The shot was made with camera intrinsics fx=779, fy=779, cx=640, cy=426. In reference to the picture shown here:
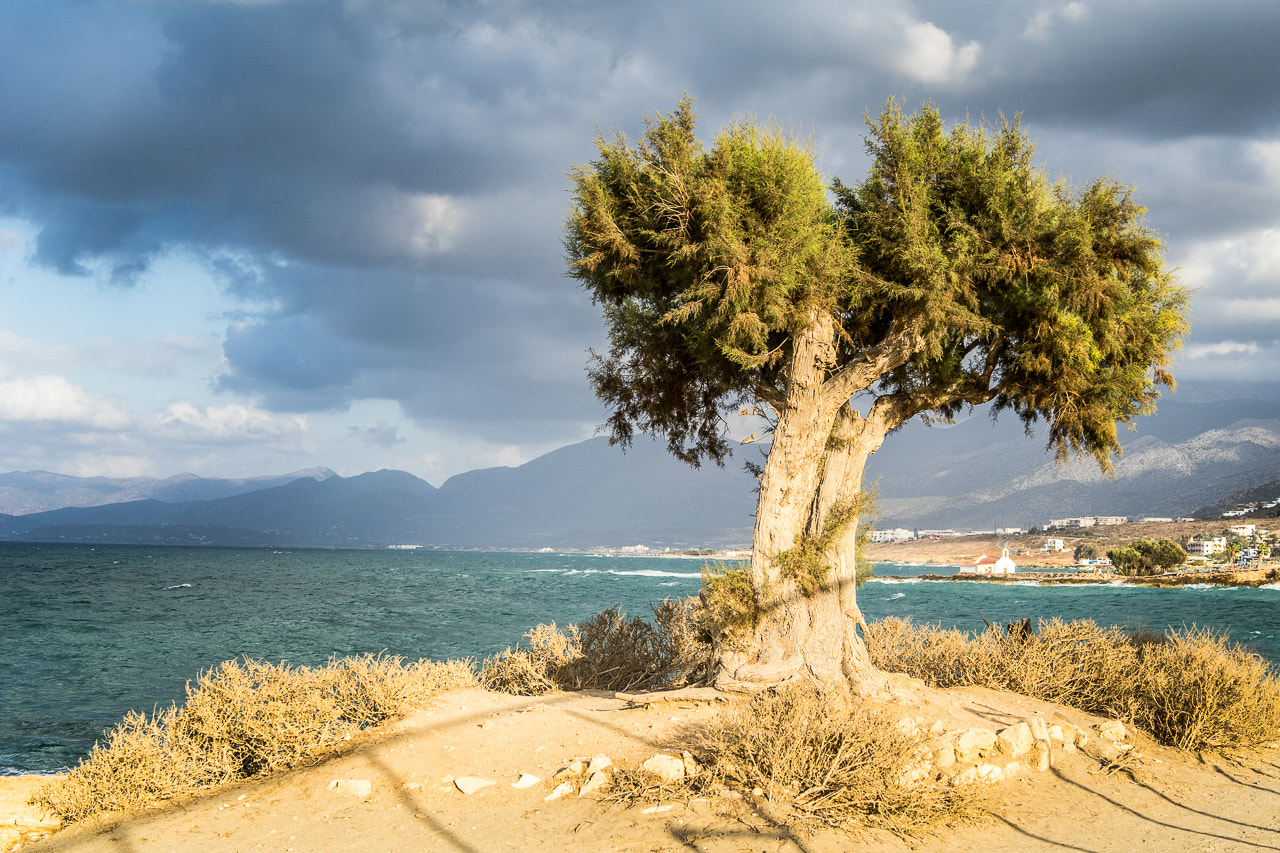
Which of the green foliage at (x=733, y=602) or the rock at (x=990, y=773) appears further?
the green foliage at (x=733, y=602)

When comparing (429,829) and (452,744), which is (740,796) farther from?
(452,744)

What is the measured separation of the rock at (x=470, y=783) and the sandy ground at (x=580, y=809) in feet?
0.20

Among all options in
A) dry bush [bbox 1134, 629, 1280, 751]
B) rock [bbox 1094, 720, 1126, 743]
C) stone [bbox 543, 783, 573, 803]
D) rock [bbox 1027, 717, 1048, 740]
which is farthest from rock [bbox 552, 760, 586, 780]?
dry bush [bbox 1134, 629, 1280, 751]

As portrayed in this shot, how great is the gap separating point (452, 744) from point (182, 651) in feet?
70.0

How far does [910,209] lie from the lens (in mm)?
10203

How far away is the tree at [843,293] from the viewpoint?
9.94 metres

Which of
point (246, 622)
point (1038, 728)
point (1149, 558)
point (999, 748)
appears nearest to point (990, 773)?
point (999, 748)

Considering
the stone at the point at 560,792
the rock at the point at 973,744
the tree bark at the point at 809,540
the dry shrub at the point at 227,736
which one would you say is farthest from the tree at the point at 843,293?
the dry shrub at the point at 227,736

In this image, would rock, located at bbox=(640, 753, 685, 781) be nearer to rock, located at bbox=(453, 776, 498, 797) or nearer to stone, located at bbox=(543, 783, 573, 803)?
stone, located at bbox=(543, 783, 573, 803)

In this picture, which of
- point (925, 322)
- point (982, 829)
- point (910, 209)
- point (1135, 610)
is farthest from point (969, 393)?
point (1135, 610)

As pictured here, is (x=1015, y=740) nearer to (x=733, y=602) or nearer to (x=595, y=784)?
(x=733, y=602)

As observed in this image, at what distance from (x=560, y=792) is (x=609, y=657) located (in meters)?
5.38

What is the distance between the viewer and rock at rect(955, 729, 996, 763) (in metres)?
7.89

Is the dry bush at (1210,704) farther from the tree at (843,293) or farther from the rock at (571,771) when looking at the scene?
the rock at (571,771)
